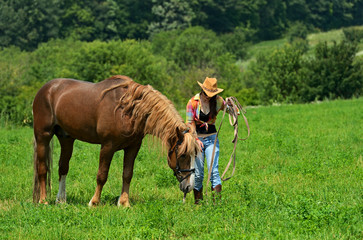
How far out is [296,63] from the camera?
50812mm

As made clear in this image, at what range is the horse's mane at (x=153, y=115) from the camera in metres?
7.72

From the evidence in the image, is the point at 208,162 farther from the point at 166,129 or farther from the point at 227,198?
the point at 166,129

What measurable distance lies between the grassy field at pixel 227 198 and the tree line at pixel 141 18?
89938mm

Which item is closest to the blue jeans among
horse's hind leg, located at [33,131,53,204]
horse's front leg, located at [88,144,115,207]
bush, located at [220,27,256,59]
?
horse's front leg, located at [88,144,115,207]

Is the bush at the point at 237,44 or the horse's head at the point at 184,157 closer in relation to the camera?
the horse's head at the point at 184,157

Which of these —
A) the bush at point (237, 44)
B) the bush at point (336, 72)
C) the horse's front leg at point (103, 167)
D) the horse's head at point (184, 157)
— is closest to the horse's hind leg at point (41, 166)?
the horse's front leg at point (103, 167)

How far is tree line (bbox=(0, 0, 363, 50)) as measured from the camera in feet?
332

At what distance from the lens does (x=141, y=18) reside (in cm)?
11031

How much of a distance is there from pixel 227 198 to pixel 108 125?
237 cm

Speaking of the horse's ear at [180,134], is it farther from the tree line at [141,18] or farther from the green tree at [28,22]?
the green tree at [28,22]

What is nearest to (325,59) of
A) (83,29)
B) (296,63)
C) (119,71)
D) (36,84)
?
(296,63)

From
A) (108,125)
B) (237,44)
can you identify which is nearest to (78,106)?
(108,125)

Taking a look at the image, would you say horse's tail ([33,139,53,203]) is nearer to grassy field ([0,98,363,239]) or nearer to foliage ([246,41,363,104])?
grassy field ([0,98,363,239])

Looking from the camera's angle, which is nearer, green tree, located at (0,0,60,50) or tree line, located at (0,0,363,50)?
green tree, located at (0,0,60,50)
